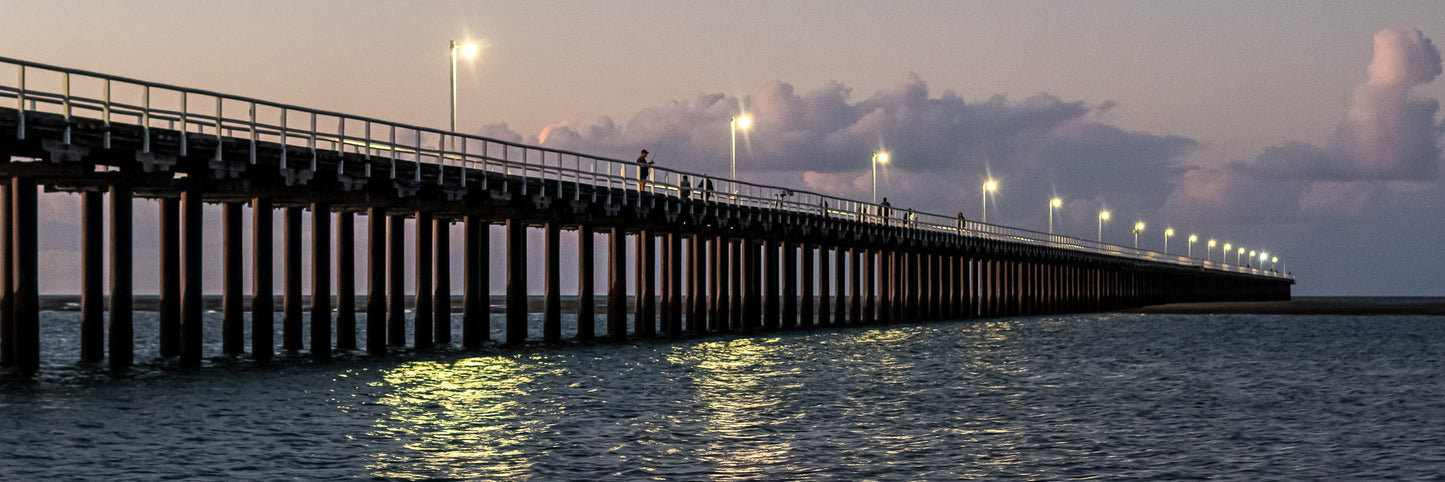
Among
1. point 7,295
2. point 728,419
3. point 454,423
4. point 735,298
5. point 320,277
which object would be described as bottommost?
point 728,419

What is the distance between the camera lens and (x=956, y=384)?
132 ft

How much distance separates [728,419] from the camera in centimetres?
2998

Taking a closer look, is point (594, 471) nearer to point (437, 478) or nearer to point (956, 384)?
point (437, 478)

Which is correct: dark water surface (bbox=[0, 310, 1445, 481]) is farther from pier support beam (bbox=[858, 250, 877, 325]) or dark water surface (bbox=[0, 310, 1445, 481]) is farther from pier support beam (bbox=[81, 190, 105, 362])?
pier support beam (bbox=[858, 250, 877, 325])

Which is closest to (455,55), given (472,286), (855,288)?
(472,286)

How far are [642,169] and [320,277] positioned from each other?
2019 cm

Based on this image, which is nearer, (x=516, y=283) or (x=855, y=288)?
(x=516, y=283)

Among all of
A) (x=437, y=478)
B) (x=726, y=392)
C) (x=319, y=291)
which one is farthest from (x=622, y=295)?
(x=437, y=478)

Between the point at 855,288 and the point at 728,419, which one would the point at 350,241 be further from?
the point at 855,288

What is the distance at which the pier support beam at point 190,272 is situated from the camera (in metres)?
38.2

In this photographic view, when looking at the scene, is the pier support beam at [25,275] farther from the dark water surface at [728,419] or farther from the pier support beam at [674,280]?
the pier support beam at [674,280]

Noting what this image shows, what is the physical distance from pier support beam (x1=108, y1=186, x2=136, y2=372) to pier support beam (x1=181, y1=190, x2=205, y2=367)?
181 centimetres

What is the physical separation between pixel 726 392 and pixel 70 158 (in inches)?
607

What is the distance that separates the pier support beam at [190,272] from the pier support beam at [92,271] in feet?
6.55
